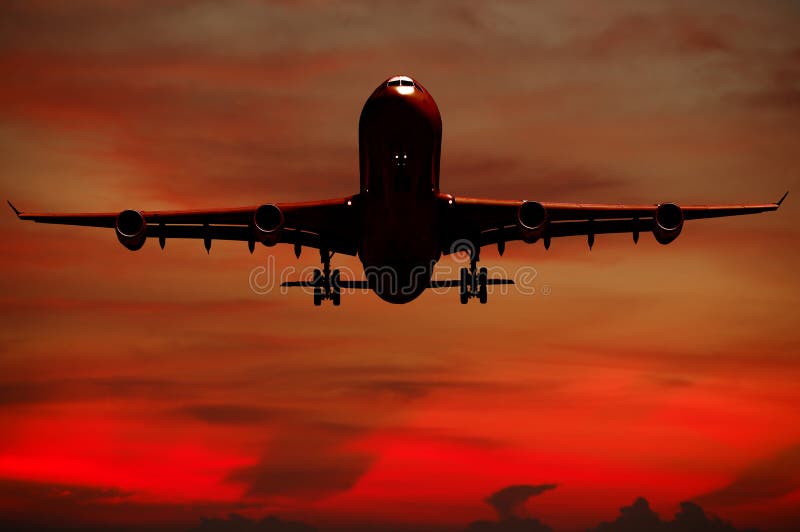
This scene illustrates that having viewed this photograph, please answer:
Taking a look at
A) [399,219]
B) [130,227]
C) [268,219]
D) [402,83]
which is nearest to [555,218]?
[399,219]

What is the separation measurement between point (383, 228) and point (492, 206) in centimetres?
512

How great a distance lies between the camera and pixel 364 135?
4394 cm

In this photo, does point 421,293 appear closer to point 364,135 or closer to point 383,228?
point 383,228

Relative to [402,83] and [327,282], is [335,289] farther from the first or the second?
[402,83]

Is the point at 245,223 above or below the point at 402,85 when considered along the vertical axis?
below

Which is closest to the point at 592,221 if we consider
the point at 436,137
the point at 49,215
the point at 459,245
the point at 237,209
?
the point at 459,245

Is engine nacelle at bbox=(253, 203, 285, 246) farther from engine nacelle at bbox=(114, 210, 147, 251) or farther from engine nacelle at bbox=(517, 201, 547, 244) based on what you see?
engine nacelle at bbox=(517, 201, 547, 244)

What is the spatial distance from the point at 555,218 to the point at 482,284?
597cm

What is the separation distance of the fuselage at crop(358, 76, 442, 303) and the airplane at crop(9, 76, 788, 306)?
0.04 metres

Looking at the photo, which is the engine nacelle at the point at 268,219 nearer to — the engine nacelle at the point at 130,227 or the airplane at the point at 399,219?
the airplane at the point at 399,219

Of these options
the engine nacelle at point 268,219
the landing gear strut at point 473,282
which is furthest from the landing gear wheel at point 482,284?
the engine nacelle at point 268,219

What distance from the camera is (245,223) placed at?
161 ft

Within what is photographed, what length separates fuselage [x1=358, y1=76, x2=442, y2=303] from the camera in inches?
1678

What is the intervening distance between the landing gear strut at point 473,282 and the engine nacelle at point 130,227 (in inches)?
575
